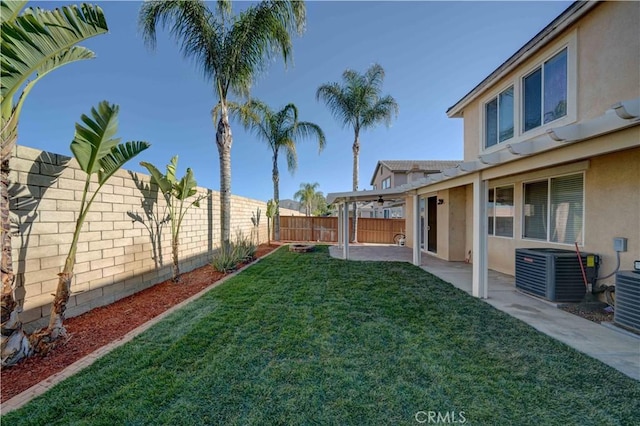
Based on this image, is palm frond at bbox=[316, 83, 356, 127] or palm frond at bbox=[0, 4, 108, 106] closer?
palm frond at bbox=[0, 4, 108, 106]

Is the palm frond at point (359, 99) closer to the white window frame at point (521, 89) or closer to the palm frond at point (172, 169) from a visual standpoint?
the white window frame at point (521, 89)

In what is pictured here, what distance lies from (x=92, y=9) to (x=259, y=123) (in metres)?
11.2

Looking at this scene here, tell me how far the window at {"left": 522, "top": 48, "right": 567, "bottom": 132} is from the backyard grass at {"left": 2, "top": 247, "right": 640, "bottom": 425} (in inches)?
184

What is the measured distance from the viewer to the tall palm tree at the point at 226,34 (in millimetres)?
7055

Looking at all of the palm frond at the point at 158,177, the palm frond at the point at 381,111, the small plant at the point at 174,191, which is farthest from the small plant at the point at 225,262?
the palm frond at the point at 381,111

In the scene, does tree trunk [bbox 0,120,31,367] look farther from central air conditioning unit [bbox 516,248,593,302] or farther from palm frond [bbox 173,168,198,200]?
central air conditioning unit [bbox 516,248,593,302]

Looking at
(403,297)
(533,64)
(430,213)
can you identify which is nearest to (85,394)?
(403,297)

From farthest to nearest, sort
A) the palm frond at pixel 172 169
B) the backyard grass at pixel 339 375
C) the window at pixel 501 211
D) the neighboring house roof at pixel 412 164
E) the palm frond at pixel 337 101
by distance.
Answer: the neighboring house roof at pixel 412 164, the palm frond at pixel 337 101, the window at pixel 501 211, the palm frond at pixel 172 169, the backyard grass at pixel 339 375

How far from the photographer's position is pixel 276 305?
4977 millimetres

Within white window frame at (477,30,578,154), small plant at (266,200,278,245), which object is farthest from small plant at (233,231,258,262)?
white window frame at (477,30,578,154)

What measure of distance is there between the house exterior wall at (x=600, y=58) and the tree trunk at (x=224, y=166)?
27.4 feet

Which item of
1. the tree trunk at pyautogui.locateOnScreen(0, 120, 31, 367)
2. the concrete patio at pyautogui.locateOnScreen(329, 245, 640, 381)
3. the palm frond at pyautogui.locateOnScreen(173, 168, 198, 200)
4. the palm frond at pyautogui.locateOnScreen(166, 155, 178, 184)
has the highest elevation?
the palm frond at pyautogui.locateOnScreen(166, 155, 178, 184)

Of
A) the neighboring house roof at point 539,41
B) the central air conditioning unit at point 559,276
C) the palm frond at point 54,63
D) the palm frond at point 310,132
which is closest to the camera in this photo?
the palm frond at point 54,63

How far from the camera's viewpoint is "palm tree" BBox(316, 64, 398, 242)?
14773 mm
